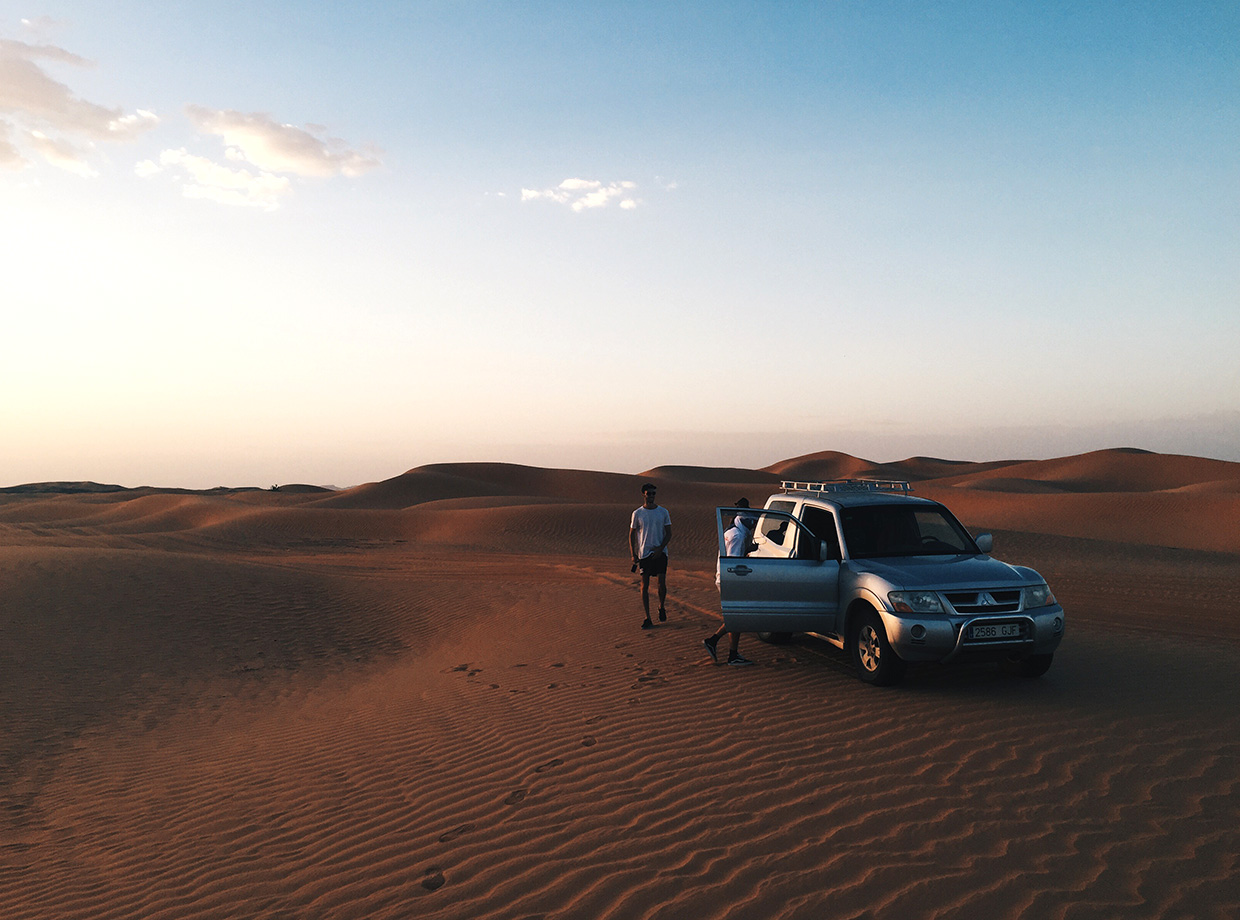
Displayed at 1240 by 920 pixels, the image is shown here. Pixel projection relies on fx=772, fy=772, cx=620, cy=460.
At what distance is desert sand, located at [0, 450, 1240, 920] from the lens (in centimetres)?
405

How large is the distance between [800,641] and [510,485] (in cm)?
6249

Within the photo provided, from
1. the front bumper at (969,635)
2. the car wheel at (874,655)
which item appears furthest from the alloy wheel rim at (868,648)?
the front bumper at (969,635)

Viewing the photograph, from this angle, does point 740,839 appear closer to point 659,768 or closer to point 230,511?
point 659,768

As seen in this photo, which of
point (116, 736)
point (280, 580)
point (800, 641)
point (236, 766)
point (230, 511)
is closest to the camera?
point (236, 766)

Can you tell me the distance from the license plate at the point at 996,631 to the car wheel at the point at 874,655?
714mm

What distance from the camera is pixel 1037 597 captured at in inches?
277

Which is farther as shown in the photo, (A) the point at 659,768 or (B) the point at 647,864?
(A) the point at 659,768

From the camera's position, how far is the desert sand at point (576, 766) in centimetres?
405

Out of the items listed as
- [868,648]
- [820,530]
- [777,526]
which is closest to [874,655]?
[868,648]

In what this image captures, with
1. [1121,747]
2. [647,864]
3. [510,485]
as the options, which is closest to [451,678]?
[647,864]

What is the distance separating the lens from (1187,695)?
713 centimetres

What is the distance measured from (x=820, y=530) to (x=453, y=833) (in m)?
5.10

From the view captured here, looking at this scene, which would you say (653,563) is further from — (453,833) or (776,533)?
(453,833)

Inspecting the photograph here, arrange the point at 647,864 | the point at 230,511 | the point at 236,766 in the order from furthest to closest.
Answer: the point at 230,511 → the point at 236,766 → the point at 647,864
